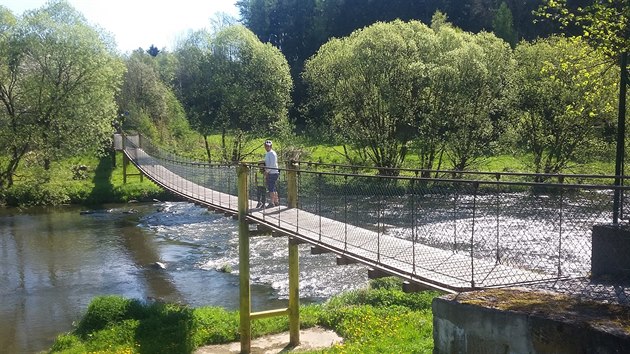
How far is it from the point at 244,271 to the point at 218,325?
139 cm

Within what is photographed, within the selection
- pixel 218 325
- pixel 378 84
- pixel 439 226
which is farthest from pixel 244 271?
pixel 378 84

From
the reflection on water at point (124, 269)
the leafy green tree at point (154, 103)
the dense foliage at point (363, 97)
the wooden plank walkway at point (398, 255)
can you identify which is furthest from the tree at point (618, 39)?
the leafy green tree at point (154, 103)

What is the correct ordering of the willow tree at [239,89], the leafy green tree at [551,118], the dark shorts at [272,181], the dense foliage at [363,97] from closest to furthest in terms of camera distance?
the dark shorts at [272,181] < the leafy green tree at [551,118] < the dense foliage at [363,97] < the willow tree at [239,89]

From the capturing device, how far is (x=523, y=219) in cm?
854

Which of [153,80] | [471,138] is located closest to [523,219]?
[471,138]

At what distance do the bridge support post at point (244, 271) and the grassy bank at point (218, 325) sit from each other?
0.71m

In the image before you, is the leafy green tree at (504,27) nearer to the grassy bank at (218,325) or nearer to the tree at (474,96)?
the tree at (474,96)

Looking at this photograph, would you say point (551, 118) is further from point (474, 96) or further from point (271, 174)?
point (271, 174)

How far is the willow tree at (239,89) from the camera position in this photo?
31.9m

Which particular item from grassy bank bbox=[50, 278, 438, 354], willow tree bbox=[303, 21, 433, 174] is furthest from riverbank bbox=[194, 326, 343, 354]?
willow tree bbox=[303, 21, 433, 174]

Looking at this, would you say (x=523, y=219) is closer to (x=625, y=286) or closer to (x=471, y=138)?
(x=625, y=286)

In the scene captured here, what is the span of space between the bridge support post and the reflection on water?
2306mm

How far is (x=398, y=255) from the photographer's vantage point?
7.95 meters

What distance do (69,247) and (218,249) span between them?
4.98 meters
